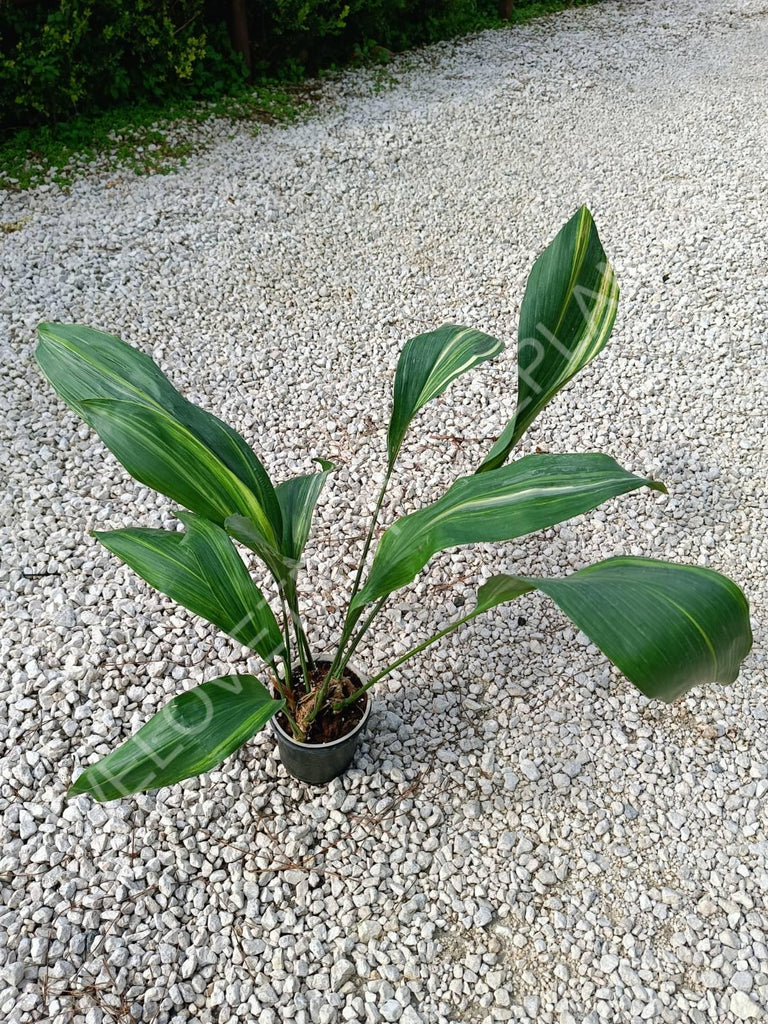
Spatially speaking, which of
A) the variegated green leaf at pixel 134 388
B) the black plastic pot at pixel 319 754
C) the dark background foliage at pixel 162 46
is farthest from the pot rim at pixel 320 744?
the dark background foliage at pixel 162 46

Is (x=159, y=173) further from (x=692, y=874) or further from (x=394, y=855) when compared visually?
(x=692, y=874)

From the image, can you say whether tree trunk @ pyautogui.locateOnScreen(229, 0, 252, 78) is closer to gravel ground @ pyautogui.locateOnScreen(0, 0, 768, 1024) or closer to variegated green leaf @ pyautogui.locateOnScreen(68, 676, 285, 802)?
gravel ground @ pyautogui.locateOnScreen(0, 0, 768, 1024)

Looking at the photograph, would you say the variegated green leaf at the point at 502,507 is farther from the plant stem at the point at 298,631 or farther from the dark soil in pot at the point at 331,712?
the dark soil in pot at the point at 331,712

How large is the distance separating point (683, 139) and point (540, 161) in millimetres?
663

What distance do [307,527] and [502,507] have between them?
1.37 ft

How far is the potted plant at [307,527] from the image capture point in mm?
808

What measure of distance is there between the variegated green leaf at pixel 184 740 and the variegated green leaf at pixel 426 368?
469 millimetres

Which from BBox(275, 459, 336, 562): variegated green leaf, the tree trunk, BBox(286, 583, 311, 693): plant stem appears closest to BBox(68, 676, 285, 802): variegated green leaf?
BBox(286, 583, 311, 693): plant stem

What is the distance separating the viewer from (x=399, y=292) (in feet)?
8.59

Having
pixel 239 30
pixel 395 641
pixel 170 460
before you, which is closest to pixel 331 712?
pixel 395 641

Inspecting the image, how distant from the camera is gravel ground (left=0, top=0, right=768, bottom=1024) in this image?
121 cm

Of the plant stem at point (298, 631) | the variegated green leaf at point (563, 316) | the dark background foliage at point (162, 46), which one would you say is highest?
the dark background foliage at point (162, 46)

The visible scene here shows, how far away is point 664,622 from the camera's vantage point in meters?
0.78

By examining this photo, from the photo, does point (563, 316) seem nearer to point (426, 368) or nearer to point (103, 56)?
point (426, 368)
